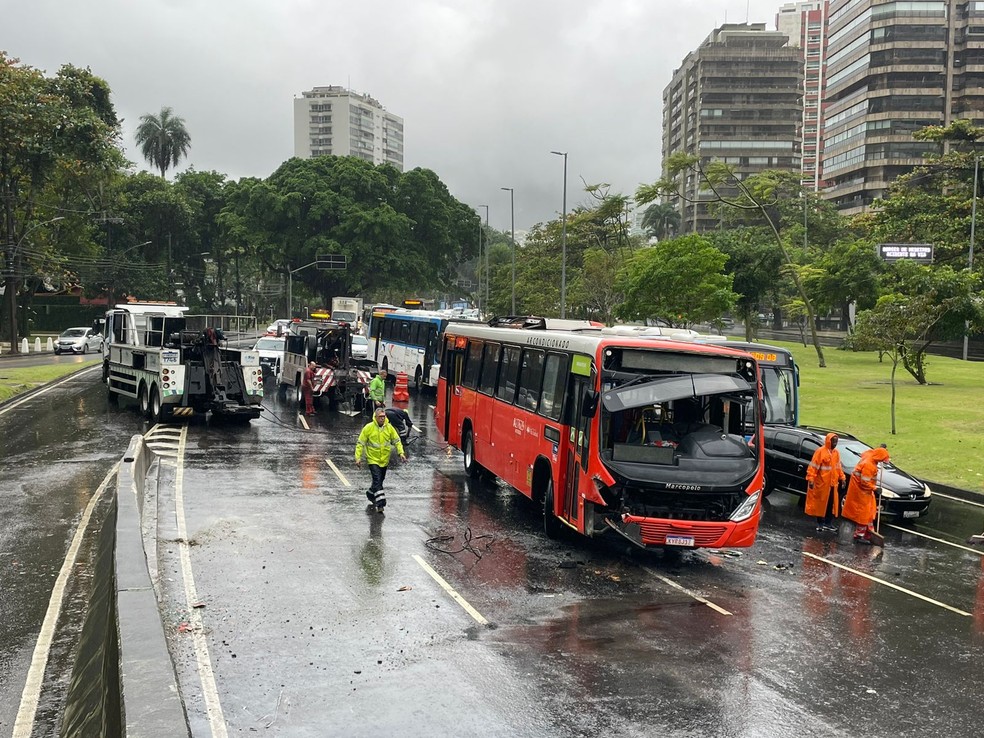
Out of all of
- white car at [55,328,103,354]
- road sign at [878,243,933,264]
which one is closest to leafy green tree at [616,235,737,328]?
road sign at [878,243,933,264]

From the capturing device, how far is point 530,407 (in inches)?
586

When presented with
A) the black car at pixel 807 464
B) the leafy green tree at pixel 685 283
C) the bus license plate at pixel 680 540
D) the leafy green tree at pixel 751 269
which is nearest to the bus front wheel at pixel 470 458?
the black car at pixel 807 464

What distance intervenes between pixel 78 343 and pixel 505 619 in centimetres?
5536

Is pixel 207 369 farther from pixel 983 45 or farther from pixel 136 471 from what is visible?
pixel 983 45

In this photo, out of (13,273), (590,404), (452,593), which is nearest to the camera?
(452,593)

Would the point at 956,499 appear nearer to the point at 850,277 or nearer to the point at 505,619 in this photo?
the point at 505,619

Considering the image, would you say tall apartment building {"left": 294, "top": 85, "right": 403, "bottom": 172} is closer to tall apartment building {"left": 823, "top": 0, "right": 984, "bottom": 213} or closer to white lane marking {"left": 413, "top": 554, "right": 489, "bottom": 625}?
tall apartment building {"left": 823, "top": 0, "right": 984, "bottom": 213}

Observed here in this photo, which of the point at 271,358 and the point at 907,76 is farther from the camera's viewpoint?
Result: the point at 907,76

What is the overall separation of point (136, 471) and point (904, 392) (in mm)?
28408

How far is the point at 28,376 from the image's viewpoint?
38188mm

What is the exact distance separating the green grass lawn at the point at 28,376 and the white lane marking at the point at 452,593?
23.5 meters

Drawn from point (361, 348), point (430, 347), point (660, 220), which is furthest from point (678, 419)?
point (660, 220)

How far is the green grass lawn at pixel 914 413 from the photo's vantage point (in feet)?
70.4

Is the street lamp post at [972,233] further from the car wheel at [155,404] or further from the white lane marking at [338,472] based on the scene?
the car wheel at [155,404]
